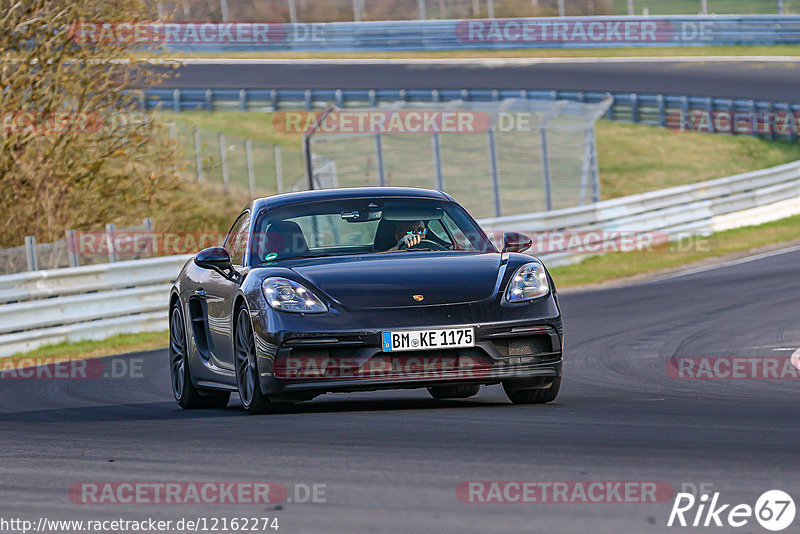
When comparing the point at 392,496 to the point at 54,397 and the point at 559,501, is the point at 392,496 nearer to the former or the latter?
the point at 559,501

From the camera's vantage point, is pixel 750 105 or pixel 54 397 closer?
pixel 54 397

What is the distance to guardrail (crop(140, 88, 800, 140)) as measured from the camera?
36750 millimetres

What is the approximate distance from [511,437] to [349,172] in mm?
18256

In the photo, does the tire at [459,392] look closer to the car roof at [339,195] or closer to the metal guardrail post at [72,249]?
the car roof at [339,195]

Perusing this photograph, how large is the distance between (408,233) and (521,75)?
34.8m

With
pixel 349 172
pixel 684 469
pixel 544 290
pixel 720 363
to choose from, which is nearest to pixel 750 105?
pixel 349 172

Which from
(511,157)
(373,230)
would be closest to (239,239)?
(373,230)

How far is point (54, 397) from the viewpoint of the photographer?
447 inches

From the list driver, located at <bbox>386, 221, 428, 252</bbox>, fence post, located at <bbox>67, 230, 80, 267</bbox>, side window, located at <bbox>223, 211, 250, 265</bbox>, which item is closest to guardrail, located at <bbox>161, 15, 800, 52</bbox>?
fence post, located at <bbox>67, 230, 80, 267</bbox>

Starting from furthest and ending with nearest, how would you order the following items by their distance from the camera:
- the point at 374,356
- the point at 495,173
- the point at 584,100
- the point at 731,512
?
1. the point at 584,100
2. the point at 495,173
3. the point at 374,356
4. the point at 731,512

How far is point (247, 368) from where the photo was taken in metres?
8.32

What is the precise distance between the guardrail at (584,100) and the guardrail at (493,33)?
9.42 feet

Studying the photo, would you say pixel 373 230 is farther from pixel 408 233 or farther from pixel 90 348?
pixel 90 348
